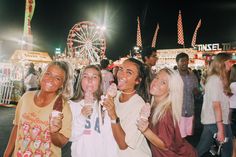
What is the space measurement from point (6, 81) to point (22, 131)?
10.8 meters

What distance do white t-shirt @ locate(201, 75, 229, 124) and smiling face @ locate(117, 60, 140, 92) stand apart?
1666 mm

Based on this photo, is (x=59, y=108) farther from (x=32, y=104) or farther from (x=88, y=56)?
(x=88, y=56)

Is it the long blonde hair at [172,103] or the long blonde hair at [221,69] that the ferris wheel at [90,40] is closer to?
the long blonde hair at [221,69]

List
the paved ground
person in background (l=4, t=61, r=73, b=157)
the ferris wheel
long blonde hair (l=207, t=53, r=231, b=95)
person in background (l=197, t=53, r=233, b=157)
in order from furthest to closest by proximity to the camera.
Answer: the ferris wheel < the paved ground < long blonde hair (l=207, t=53, r=231, b=95) < person in background (l=197, t=53, r=233, b=157) < person in background (l=4, t=61, r=73, b=157)

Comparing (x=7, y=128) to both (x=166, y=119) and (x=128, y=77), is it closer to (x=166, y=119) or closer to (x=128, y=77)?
(x=128, y=77)

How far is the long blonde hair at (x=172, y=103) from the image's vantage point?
2.40m

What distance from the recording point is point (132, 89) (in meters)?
2.52

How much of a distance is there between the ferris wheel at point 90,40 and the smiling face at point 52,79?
23.8 meters

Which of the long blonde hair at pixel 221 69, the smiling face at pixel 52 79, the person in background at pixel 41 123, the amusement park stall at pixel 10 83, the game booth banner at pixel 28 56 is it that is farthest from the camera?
the game booth banner at pixel 28 56

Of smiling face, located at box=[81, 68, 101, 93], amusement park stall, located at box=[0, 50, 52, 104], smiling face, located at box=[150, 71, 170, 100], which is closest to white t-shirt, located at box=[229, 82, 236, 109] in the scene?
smiling face, located at box=[150, 71, 170, 100]

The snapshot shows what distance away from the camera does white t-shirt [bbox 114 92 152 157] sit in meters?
2.22

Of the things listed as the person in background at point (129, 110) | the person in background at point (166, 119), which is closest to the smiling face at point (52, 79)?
the person in background at point (129, 110)

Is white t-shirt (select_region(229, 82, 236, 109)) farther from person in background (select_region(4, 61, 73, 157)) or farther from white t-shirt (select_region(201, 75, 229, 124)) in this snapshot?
person in background (select_region(4, 61, 73, 157))

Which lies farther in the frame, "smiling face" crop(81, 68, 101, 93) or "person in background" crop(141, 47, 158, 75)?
"person in background" crop(141, 47, 158, 75)
